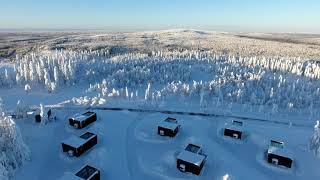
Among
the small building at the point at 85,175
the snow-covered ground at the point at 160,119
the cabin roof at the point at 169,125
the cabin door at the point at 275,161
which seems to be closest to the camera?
the small building at the point at 85,175

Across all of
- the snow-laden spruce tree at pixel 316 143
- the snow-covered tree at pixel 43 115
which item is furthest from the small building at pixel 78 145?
the snow-laden spruce tree at pixel 316 143

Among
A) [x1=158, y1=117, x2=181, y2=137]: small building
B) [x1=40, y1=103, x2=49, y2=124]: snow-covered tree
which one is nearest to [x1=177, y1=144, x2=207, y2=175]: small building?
[x1=158, y1=117, x2=181, y2=137]: small building

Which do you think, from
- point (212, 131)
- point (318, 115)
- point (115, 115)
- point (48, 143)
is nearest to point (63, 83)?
point (115, 115)

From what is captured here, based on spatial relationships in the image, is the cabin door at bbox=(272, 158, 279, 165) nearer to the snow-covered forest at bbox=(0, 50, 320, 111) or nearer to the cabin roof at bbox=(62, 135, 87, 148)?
the snow-covered forest at bbox=(0, 50, 320, 111)

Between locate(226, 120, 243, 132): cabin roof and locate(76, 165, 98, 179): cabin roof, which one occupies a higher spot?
locate(226, 120, 243, 132): cabin roof

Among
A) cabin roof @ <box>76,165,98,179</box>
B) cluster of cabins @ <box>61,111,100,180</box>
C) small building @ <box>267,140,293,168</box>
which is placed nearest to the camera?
cabin roof @ <box>76,165,98,179</box>

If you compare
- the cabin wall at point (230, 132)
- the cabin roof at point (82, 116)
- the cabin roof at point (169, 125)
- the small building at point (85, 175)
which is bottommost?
the small building at point (85, 175)

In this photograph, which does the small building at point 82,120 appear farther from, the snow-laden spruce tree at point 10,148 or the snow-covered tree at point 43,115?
the snow-laden spruce tree at point 10,148

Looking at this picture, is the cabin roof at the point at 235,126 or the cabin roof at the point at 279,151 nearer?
the cabin roof at the point at 279,151

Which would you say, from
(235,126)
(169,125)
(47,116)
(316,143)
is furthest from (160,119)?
(316,143)
